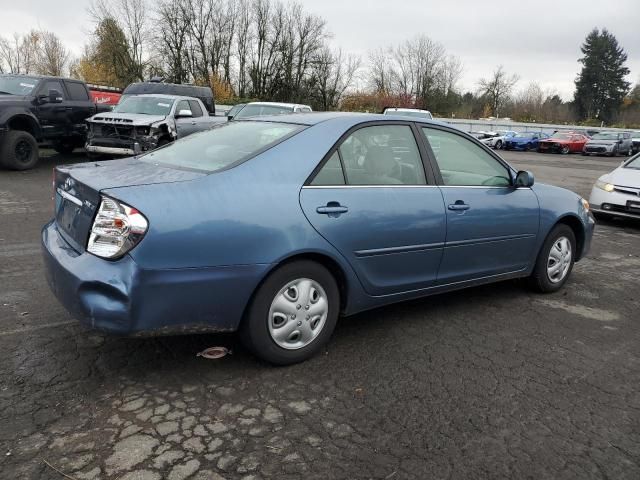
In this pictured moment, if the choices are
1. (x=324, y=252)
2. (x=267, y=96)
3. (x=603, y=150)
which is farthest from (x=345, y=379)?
(x=267, y=96)

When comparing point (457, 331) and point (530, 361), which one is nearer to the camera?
point (530, 361)

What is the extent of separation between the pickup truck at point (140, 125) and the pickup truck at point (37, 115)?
1200 mm

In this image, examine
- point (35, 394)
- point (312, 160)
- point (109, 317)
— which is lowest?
point (35, 394)

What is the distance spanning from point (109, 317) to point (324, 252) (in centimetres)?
125

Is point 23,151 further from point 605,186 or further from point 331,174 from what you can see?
point 605,186

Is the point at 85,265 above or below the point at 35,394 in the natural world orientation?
above

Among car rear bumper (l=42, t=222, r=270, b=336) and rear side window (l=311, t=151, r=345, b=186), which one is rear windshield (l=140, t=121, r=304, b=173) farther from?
car rear bumper (l=42, t=222, r=270, b=336)

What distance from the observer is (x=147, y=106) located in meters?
12.1

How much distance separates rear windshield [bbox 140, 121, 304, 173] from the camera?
11.0 ft

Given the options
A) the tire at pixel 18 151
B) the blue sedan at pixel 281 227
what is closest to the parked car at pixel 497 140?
the tire at pixel 18 151

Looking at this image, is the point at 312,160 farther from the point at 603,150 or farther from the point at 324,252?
the point at 603,150

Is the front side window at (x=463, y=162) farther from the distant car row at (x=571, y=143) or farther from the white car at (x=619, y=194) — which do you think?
the distant car row at (x=571, y=143)

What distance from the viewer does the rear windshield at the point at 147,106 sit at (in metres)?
12.0

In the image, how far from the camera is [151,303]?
9.05ft
